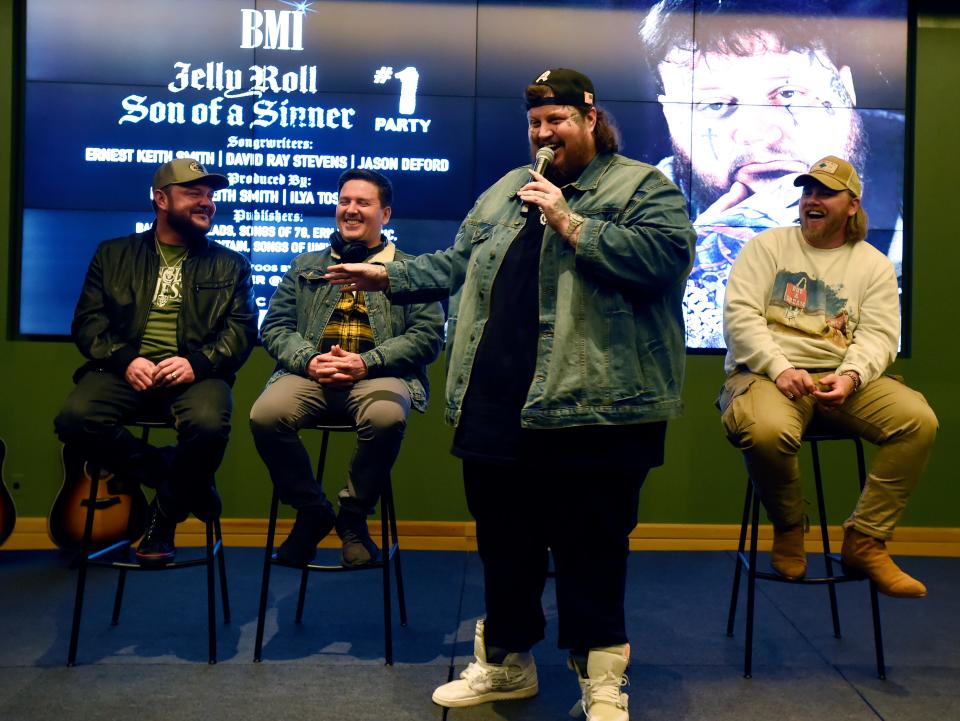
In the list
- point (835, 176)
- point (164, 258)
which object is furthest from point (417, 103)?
point (835, 176)

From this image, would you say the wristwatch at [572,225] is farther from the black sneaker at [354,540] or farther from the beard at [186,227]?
the beard at [186,227]

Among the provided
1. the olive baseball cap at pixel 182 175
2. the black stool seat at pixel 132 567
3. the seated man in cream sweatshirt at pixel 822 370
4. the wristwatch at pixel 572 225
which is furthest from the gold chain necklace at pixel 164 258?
the seated man in cream sweatshirt at pixel 822 370

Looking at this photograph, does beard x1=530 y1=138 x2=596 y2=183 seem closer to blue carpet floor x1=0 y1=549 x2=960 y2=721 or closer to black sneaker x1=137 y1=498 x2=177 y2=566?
blue carpet floor x1=0 y1=549 x2=960 y2=721

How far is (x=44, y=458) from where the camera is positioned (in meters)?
4.36

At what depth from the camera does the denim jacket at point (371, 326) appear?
3.14m

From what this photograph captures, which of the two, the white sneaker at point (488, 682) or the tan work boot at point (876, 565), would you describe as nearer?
the white sneaker at point (488, 682)

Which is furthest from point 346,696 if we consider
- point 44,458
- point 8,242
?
point 8,242

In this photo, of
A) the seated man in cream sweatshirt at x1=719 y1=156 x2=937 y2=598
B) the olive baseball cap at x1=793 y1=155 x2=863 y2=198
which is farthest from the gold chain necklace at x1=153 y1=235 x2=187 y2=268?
the olive baseball cap at x1=793 y1=155 x2=863 y2=198

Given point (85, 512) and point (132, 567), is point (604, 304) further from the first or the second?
point (85, 512)

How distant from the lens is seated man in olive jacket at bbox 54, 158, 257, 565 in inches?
119

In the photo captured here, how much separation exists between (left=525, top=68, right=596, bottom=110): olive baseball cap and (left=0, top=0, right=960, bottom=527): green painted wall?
2199 mm

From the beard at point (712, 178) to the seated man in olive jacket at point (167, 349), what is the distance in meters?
1.99

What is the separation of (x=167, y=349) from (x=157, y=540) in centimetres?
63

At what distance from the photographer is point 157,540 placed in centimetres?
302
